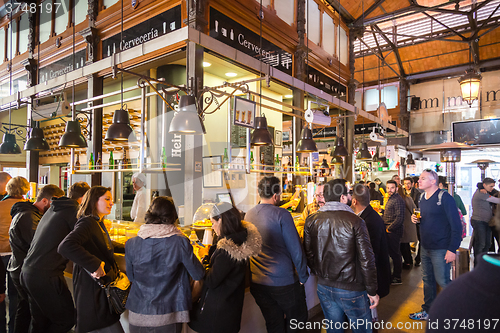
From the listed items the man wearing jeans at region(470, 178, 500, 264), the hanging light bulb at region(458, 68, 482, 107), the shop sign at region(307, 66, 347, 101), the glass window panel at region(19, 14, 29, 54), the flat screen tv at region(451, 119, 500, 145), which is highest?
the glass window panel at region(19, 14, 29, 54)

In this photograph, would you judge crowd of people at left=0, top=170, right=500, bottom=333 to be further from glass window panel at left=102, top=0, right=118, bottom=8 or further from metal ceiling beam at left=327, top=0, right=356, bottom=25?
metal ceiling beam at left=327, top=0, right=356, bottom=25

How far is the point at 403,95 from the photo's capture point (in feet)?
41.1

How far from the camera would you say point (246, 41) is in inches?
212

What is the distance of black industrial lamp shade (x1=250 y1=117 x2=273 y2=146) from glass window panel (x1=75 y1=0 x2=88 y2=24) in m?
4.48

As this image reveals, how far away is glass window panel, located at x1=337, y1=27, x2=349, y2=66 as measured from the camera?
27.3ft

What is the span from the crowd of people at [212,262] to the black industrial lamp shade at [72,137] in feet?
3.17

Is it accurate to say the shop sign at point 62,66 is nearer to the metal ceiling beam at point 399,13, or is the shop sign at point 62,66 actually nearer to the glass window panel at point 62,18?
the glass window panel at point 62,18

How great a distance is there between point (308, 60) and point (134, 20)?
3.62m

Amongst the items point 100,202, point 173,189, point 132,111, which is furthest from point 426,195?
point 132,111

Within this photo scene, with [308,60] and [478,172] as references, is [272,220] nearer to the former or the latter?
[308,60]

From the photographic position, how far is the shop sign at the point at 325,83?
7.14 m

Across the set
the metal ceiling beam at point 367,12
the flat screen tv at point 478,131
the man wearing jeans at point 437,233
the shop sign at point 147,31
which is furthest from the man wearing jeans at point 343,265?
the flat screen tv at point 478,131

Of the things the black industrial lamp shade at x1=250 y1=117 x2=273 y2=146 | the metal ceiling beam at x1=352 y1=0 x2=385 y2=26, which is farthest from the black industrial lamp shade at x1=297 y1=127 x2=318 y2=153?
the metal ceiling beam at x1=352 y1=0 x2=385 y2=26

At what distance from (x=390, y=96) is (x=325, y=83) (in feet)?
21.0
